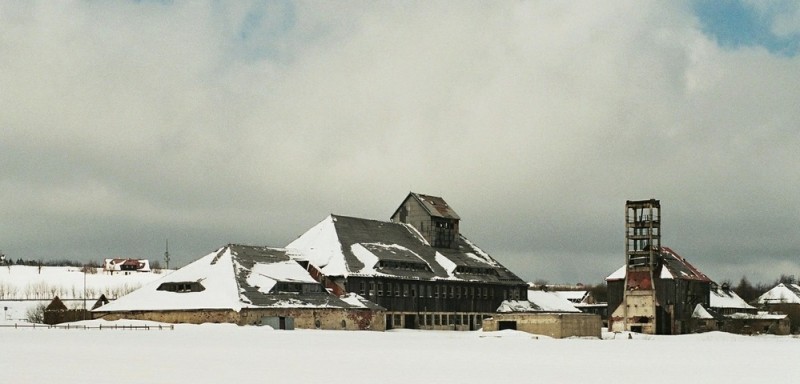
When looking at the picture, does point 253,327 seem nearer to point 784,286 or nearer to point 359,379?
point 359,379

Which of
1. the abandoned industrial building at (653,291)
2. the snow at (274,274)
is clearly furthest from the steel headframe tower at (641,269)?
the snow at (274,274)

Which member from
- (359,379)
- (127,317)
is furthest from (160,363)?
(127,317)

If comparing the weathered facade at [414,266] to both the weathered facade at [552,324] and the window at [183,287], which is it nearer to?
the weathered facade at [552,324]

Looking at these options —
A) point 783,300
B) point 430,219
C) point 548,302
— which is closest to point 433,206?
point 430,219

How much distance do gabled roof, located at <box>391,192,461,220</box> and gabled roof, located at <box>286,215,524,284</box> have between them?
2676 millimetres

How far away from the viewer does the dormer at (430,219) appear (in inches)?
4456

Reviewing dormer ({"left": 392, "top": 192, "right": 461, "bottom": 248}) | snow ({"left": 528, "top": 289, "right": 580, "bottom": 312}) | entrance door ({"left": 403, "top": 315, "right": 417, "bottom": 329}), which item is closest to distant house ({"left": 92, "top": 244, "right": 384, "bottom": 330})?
entrance door ({"left": 403, "top": 315, "right": 417, "bottom": 329})

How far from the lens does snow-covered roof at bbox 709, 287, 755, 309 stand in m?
128

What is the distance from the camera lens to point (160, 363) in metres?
37.4

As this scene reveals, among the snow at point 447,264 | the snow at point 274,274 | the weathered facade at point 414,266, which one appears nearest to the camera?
the snow at point 274,274

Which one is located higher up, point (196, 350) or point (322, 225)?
point (322, 225)

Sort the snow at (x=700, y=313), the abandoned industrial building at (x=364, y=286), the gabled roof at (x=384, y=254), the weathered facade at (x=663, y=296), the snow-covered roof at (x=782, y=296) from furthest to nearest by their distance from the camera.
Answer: the snow-covered roof at (x=782, y=296) → the snow at (x=700, y=313) → the weathered facade at (x=663, y=296) → the gabled roof at (x=384, y=254) → the abandoned industrial building at (x=364, y=286)

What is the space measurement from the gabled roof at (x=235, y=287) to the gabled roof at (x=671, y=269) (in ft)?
118

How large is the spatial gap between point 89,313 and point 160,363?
54.0 meters
